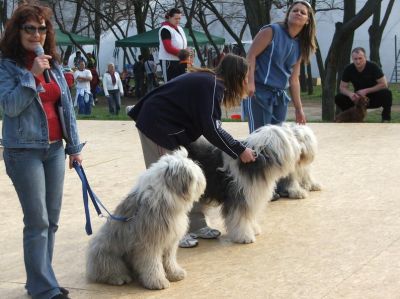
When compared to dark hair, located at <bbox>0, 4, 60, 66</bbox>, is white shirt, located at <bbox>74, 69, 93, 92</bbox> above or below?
below

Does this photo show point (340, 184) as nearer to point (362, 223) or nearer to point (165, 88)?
point (362, 223)

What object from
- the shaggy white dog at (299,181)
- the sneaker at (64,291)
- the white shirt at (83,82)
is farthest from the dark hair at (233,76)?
the white shirt at (83,82)

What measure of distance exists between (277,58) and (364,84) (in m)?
6.02

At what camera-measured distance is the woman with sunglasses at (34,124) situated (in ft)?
12.4

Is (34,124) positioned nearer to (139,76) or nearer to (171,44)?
(171,44)

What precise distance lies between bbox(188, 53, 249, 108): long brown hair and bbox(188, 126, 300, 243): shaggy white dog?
47cm

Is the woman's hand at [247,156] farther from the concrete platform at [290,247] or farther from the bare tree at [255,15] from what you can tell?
the bare tree at [255,15]

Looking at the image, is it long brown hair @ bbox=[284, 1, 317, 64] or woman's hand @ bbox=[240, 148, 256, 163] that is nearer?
woman's hand @ bbox=[240, 148, 256, 163]

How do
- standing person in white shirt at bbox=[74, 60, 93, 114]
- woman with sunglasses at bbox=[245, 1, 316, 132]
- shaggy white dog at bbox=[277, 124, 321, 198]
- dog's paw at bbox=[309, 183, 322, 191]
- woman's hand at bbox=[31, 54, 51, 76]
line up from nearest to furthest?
1. woman's hand at bbox=[31, 54, 51, 76]
2. shaggy white dog at bbox=[277, 124, 321, 198]
3. woman with sunglasses at bbox=[245, 1, 316, 132]
4. dog's paw at bbox=[309, 183, 322, 191]
5. standing person in white shirt at bbox=[74, 60, 93, 114]

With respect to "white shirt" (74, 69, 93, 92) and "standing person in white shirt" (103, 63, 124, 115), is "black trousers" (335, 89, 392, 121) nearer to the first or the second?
"standing person in white shirt" (103, 63, 124, 115)

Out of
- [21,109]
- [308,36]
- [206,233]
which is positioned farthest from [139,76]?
[21,109]

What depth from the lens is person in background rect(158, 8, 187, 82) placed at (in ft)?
36.8

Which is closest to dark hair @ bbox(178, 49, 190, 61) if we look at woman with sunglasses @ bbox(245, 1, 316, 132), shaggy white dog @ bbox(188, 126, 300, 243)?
woman with sunglasses @ bbox(245, 1, 316, 132)

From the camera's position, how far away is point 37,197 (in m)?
3.89
